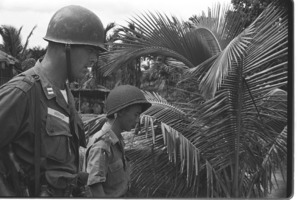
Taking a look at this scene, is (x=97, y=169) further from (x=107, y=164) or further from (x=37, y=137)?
(x=37, y=137)

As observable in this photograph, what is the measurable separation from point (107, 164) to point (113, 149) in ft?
0.39

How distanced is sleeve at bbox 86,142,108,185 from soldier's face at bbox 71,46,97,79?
69cm

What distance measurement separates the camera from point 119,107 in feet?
10.00

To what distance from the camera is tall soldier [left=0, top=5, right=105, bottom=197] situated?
6.33 ft

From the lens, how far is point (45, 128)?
2.01 meters

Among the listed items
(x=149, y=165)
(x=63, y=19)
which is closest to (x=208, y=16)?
(x=149, y=165)

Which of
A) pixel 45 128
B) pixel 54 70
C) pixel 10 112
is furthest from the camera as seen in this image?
pixel 54 70

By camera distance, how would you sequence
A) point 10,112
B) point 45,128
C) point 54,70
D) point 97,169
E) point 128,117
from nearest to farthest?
point 10,112
point 45,128
point 54,70
point 97,169
point 128,117

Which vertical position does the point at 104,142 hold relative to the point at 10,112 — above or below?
below

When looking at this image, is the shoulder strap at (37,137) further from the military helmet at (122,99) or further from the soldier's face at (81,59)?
the military helmet at (122,99)

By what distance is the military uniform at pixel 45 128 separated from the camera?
1901 mm

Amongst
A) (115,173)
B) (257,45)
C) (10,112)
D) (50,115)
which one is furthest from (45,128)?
(257,45)

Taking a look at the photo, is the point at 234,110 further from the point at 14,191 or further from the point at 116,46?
the point at 14,191

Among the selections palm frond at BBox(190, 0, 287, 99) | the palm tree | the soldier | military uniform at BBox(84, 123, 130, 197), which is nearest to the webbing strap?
the soldier
